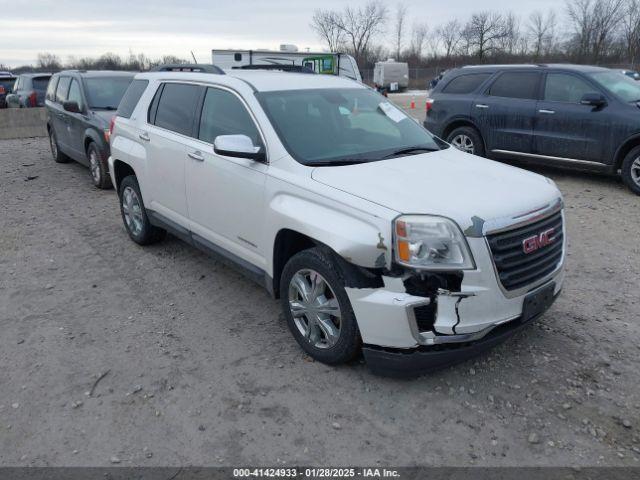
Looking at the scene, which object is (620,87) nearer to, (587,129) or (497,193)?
(587,129)

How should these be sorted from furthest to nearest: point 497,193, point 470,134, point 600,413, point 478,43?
1. point 478,43
2. point 470,134
3. point 497,193
4. point 600,413

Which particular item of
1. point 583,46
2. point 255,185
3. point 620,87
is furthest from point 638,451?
point 583,46

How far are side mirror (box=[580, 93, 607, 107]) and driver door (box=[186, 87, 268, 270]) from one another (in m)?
5.80

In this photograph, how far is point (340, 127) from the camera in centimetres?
411

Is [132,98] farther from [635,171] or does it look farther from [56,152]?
[635,171]

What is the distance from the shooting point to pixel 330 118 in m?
4.11

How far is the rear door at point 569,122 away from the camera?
7816 millimetres

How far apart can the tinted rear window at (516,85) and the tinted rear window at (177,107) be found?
19.5 ft

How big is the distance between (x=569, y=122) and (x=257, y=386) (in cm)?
678

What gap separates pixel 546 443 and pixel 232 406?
68.5 inches

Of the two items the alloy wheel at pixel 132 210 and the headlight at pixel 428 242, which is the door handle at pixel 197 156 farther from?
the headlight at pixel 428 242

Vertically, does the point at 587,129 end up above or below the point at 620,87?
below

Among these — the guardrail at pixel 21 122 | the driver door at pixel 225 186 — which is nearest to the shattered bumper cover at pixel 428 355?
the driver door at pixel 225 186

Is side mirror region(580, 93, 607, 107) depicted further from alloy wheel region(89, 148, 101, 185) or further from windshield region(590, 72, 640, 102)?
alloy wheel region(89, 148, 101, 185)
